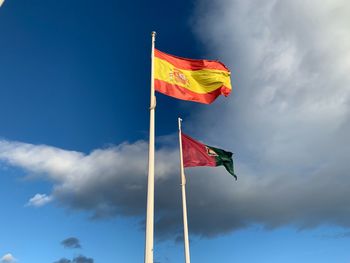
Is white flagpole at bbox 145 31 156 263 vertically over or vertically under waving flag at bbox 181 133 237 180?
under

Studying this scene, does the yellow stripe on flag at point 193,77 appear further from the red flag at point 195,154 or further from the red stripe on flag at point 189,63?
the red flag at point 195,154

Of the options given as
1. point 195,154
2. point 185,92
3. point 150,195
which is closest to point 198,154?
point 195,154

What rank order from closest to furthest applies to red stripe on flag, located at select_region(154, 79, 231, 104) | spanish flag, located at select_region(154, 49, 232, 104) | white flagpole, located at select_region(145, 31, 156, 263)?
1. white flagpole, located at select_region(145, 31, 156, 263)
2. red stripe on flag, located at select_region(154, 79, 231, 104)
3. spanish flag, located at select_region(154, 49, 232, 104)

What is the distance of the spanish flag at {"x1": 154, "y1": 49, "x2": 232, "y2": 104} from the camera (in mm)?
21000

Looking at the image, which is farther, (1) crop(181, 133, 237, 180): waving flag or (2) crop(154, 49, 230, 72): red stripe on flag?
(1) crop(181, 133, 237, 180): waving flag

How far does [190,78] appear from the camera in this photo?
22672 millimetres

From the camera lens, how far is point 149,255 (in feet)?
50.5

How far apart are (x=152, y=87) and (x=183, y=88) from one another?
3.10 metres

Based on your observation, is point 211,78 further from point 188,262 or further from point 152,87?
point 188,262

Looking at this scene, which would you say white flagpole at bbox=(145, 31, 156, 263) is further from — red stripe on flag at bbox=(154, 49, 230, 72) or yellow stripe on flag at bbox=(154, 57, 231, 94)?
red stripe on flag at bbox=(154, 49, 230, 72)

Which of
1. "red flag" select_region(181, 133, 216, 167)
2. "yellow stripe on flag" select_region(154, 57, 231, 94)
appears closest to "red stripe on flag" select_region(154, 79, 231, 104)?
"yellow stripe on flag" select_region(154, 57, 231, 94)

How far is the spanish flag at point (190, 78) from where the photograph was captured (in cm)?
2100

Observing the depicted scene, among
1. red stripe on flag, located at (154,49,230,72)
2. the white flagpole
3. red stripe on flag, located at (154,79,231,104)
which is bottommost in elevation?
the white flagpole

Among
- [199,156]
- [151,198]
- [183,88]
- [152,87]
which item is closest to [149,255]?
[151,198]
